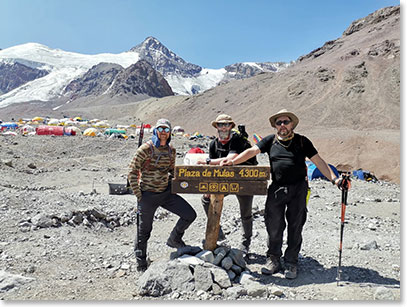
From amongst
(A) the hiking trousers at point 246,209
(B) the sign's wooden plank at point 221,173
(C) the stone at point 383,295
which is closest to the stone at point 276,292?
(C) the stone at point 383,295

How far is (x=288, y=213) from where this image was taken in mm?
4375

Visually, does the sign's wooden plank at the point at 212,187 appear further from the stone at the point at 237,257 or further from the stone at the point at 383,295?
the stone at the point at 383,295

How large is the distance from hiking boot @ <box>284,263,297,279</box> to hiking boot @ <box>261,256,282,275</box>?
0.15 m

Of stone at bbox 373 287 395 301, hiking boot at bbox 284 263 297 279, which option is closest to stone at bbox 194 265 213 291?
hiking boot at bbox 284 263 297 279

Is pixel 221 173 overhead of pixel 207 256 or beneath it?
overhead

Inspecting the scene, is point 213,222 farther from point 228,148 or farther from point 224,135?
point 224,135

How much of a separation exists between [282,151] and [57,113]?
85.7m

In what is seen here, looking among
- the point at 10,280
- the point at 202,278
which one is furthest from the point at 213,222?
the point at 10,280

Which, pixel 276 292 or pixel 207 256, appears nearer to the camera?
pixel 276 292

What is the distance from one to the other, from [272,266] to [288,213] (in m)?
0.80

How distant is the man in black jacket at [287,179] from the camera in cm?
424

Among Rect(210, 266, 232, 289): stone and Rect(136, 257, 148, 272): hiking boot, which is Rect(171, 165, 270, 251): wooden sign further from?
Rect(136, 257, 148, 272): hiking boot

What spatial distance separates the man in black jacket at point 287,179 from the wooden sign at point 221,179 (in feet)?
0.61

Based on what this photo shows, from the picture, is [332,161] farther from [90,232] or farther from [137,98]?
[137,98]
